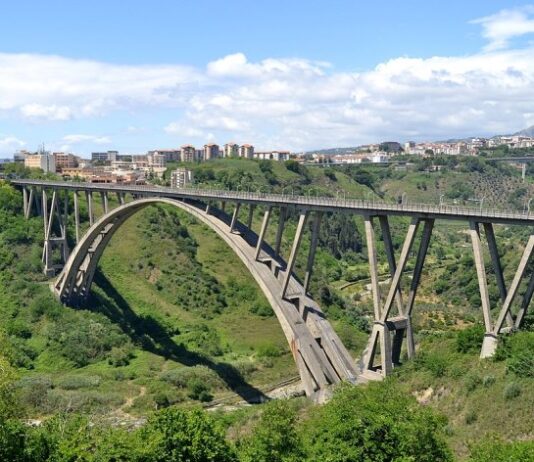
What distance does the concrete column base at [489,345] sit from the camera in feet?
111

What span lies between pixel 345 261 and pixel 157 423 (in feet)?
314

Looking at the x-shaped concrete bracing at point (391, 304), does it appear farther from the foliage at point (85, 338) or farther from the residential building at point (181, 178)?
the residential building at point (181, 178)

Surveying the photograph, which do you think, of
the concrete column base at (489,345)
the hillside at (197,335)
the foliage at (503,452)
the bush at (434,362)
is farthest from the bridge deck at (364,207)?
the foliage at (503,452)

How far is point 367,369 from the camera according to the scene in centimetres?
3909

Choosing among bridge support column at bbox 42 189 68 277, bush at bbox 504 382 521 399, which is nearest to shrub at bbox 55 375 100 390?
bridge support column at bbox 42 189 68 277

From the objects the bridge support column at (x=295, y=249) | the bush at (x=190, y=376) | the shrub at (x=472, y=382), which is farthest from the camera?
the bush at (x=190, y=376)

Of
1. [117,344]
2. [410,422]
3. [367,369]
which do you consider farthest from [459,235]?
[410,422]

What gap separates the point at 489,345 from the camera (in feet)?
112

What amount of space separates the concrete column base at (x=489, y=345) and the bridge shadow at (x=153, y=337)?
22944mm

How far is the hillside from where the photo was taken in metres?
32.5

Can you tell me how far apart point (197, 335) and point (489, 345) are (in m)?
38.9

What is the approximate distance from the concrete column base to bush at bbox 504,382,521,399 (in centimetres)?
413

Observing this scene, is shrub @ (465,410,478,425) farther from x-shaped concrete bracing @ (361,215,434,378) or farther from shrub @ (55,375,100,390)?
shrub @ (55,375,100,390)

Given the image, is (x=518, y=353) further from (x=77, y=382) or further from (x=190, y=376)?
(x=77, y=382)
